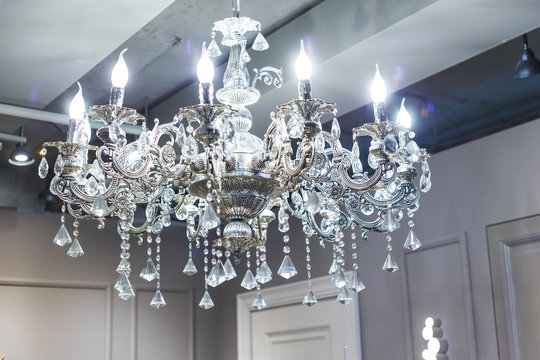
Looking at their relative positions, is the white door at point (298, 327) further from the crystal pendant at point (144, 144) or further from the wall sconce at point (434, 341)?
the crystal pendant at point (144, 144)

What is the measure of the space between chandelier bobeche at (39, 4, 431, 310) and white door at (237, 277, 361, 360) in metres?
1.54

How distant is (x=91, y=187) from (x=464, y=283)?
1.68m

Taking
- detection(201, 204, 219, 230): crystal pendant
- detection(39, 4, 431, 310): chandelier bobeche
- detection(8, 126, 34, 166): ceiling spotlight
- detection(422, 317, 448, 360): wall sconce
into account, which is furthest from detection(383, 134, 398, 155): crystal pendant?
detection(8, 126, 34, 166): ceiling spotlight

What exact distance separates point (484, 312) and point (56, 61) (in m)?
1.84

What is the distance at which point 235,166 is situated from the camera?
1.76m

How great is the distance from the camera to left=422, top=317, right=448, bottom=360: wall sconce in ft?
9.68

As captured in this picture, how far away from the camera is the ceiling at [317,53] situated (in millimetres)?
2268

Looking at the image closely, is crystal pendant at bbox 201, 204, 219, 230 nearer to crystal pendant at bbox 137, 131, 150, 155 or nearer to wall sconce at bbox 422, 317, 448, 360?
crystal pendant at bbox 137, 131, 150, 155

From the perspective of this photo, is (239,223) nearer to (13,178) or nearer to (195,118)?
(195,118)

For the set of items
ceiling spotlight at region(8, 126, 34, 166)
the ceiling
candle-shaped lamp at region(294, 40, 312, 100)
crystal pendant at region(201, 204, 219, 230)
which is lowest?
crystal pendant at region(201, 204, 219, 230)

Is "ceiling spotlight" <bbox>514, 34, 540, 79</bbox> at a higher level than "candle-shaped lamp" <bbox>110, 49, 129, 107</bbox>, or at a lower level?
higher

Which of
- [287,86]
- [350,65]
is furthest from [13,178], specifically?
[350,65]

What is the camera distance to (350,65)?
2.61m

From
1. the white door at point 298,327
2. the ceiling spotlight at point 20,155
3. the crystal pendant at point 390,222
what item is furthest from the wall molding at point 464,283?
the ceiling spotlight at point 20,155
